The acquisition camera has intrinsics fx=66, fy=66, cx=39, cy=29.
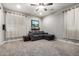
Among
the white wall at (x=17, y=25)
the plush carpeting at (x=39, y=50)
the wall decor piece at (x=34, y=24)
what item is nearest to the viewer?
the plush carpeting at (x=39, y=50)

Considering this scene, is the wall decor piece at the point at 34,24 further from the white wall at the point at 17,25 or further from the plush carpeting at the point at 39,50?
the plush carpeting at the point at 39,50

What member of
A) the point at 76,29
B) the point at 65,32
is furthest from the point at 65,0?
the point at 65,32

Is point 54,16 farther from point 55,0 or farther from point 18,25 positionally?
point 55,0

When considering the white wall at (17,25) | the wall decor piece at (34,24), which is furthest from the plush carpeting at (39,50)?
the wall decor piece at (34,24)

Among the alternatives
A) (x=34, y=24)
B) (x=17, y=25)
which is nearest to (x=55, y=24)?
(x=34, y=24)

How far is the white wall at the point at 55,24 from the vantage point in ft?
17.2

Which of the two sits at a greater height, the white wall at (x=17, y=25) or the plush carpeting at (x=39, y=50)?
the white wall at (x=17, y=25)

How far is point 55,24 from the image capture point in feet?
19.2

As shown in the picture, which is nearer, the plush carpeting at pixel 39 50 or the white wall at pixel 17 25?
the plush carpeting at pixel 39 50

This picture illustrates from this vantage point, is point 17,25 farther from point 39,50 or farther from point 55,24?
point 39,50

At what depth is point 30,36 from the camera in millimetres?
5352

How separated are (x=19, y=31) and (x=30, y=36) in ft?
3.92

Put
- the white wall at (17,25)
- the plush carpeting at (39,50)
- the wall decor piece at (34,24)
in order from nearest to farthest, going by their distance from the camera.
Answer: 1. the plush carpeting at (39,50)
2. the white wall at (17,25)
3. the wall decor piece at (34,24)

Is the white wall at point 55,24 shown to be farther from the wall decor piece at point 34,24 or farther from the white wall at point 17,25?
the white wall at point 17,25
